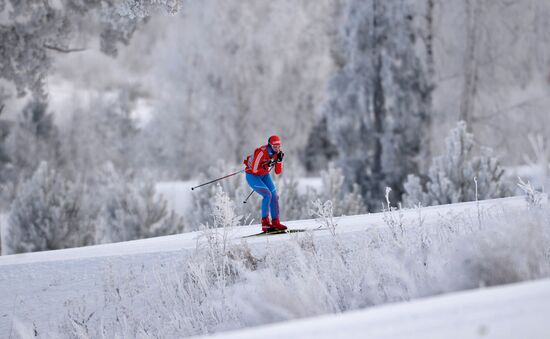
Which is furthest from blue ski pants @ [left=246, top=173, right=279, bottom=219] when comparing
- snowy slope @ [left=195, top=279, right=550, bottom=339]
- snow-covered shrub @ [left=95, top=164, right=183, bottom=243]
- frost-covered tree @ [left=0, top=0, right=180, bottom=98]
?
snow-covered shrub @ [left=95, top=164, right=183, bottom=243]

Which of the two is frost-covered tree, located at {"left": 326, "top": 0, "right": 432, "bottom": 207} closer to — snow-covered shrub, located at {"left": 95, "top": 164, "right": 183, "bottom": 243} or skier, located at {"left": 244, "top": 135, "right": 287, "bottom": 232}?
snow-covered shrub, located at {"left": 95, "top": 164, "right": 183, "bottom": 243}

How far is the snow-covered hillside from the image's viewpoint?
2373mm

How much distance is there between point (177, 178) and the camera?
33938 mm

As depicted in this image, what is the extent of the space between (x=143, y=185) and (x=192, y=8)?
20.6m

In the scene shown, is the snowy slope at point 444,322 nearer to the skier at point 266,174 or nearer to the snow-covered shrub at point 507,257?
the snow-covered shrub at point 507,257

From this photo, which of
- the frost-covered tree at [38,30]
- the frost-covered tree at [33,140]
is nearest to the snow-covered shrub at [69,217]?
the frost-covered tree at [38,30]

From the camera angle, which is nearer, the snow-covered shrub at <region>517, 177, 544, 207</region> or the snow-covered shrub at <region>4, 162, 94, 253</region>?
the snow-covered shrub at <region>517, 177, 544, 207</region>

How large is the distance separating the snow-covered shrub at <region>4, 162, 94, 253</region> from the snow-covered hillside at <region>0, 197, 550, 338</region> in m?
7.60

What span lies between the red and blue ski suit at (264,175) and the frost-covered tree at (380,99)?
35.9ft

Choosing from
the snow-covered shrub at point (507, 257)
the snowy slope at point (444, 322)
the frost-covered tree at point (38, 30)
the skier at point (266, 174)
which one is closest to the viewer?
the snowy slope at point (444, 322)

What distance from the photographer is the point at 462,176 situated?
11547 millimetres

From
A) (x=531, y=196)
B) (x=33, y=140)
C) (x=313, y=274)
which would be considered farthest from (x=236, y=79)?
(x=313, y=274)

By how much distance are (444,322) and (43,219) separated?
14.0m

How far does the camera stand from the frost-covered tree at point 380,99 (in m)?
17.8
